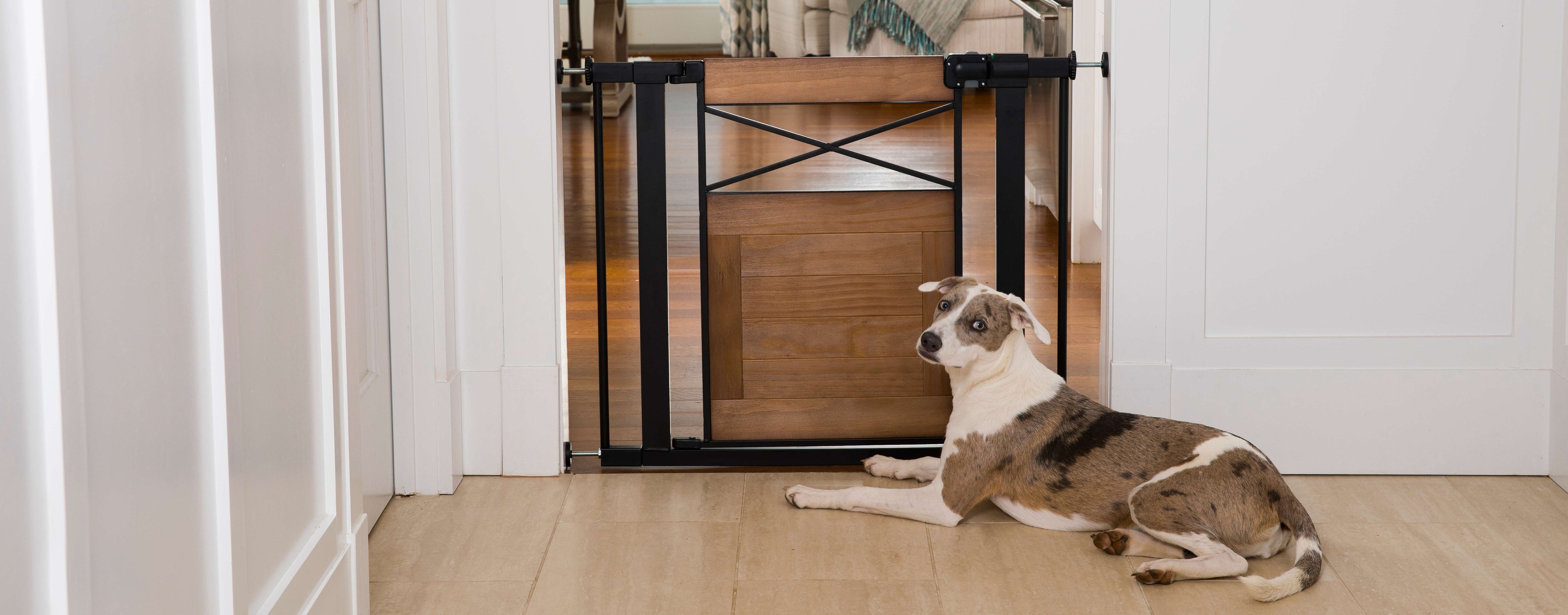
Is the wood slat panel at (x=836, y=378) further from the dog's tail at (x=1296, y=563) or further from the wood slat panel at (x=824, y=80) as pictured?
the dog's tail at (x=1296, y=563)

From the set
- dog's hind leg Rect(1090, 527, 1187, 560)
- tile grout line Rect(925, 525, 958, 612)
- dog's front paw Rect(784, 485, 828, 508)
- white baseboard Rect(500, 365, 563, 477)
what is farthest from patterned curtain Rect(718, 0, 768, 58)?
dog's hind leg Rect(1090, 527, 1187, 560)

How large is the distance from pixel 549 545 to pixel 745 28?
159 cm

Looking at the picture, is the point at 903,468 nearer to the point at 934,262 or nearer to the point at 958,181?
the point at 934,262

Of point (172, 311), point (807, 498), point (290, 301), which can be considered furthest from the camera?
point (807, 498)

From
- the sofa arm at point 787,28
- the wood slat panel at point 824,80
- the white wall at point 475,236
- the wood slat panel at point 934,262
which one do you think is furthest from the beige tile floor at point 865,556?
the sofa arm at point 787,28

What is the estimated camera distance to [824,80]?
Answer: 236 centimetres

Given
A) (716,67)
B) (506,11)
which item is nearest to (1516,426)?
(716,67)

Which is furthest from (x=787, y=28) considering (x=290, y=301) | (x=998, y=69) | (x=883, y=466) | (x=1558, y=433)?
(x=1558, y=433)

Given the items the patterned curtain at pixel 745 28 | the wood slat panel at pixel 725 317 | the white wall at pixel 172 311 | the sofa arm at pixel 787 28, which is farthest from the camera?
the patterned curtain at pixel 745 28

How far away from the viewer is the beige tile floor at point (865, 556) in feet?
6.14

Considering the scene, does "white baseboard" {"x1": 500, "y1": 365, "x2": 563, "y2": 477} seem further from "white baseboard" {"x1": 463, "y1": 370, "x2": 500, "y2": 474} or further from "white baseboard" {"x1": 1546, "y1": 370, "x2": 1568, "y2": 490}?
"white baseboard" {"x1": 1546, "y1": 370, "x2": 1568, "y2": 490}

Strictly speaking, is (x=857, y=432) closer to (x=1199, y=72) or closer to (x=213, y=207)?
(x=1199, y=72)

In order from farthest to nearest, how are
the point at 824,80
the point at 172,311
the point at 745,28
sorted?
the point at 745,28
the point at 824,80
the point at 172,311

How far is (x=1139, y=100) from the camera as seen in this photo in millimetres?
2359
